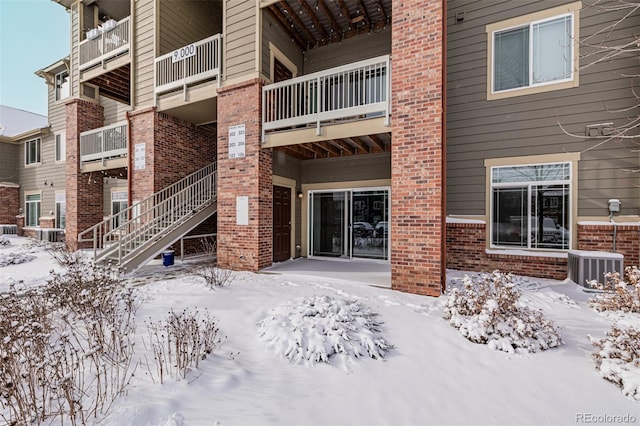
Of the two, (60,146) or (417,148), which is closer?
(417,148)

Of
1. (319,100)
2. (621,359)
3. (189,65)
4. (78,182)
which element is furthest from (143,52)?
(621,359)

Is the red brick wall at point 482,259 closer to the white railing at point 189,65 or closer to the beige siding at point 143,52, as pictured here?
the white railing at point 189,65

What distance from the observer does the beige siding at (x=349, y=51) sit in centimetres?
827

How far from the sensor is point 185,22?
9.63 metres

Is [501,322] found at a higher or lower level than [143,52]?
lower

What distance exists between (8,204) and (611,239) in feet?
90.1

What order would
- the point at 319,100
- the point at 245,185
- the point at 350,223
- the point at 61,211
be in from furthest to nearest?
the point at 61,211 → the point at 350,223 → the point at 245,185 → the point at 319,100

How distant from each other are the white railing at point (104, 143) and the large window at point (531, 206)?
11.9 m

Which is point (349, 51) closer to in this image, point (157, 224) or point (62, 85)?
point (157, 224)

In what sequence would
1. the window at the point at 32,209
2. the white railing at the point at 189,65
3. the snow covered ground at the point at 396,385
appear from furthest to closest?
the window at the point at 32,209, the white railing at the point at 189,65, the snow covered ground at the point at 396,385

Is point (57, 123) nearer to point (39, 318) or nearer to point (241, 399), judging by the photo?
point (39, 318)

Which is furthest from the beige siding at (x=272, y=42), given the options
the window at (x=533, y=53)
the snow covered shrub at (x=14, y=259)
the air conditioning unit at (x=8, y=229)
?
the air conditioning unit at (x=8, y=229)

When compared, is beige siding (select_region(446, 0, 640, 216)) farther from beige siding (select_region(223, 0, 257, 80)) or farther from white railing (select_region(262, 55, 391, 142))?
beige siding (select_region(223, 0, 257, 80))

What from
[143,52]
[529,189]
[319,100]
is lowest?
[529,189]
